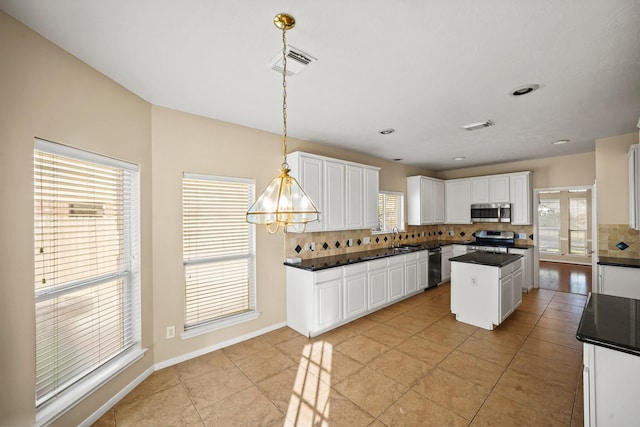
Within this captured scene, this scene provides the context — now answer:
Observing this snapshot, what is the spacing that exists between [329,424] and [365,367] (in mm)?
842

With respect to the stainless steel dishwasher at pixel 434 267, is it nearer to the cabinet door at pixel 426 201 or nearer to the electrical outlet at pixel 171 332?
the cabinet door at pixel 426 201

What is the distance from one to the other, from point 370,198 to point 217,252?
2.65 meters

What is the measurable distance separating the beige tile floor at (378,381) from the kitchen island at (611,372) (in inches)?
29.2

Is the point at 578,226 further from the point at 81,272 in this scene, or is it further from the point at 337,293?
the point at 81,272

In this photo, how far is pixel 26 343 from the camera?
5.22ft

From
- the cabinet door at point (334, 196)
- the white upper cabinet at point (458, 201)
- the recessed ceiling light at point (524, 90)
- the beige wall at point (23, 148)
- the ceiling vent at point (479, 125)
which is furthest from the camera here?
the white upper cabinet at point (458, 201)

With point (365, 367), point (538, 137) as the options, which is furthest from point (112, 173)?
point (538, 137)

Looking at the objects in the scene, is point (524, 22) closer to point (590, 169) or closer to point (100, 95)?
point (100, 95)

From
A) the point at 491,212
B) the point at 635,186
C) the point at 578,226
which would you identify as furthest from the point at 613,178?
the point at 578,226

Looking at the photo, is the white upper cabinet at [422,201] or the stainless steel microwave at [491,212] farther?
the white upper cabinet at [422,201]

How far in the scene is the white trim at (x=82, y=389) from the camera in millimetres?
1719

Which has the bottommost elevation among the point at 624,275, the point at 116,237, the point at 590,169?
the point at 624,275

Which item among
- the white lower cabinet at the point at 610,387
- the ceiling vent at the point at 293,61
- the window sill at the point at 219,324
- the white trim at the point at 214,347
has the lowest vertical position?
the white trim at the point at 214,347

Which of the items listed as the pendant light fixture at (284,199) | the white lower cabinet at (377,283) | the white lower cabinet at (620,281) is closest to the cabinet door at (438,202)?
the white lower cabinet at (377,283)
